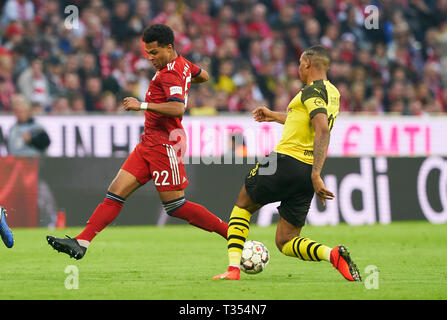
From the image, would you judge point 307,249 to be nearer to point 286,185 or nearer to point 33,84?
point 286,185

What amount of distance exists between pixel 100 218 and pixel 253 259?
154 cm

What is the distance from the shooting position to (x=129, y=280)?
8.46 m

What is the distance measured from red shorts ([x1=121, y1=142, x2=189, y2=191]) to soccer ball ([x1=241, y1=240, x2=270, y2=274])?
938 mm

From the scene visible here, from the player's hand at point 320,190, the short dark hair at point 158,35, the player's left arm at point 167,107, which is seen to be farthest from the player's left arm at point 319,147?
the short dark hair at point 158,35

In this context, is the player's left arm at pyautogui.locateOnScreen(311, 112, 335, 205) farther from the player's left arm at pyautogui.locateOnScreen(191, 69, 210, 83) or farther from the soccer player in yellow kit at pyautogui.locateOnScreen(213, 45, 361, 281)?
the player's left arm at pyautogui.locateOnScreen(191, 69, 210, 83)

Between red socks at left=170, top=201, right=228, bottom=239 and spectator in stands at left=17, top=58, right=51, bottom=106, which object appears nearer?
red socks at left=170, top=201, right=228, bottom=239

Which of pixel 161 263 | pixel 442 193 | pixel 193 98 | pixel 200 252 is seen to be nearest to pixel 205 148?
pixel 193 98

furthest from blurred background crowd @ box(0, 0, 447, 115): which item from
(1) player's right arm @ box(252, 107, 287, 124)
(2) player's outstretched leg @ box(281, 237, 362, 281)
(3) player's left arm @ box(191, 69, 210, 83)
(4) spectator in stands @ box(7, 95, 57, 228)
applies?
(2) player's outstretched leg @ box(281, 237, 362, 281)

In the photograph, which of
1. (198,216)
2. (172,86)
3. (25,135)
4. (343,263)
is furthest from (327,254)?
(25,135)

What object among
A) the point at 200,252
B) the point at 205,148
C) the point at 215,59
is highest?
the point at 215,59

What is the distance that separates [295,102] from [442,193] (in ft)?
29.7

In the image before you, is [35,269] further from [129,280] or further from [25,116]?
[25,116]

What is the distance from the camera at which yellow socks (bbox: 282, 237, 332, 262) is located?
324 inches

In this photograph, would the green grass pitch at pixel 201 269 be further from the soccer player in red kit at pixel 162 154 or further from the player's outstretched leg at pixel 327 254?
the soccer player in red kit at pixel 162 154
